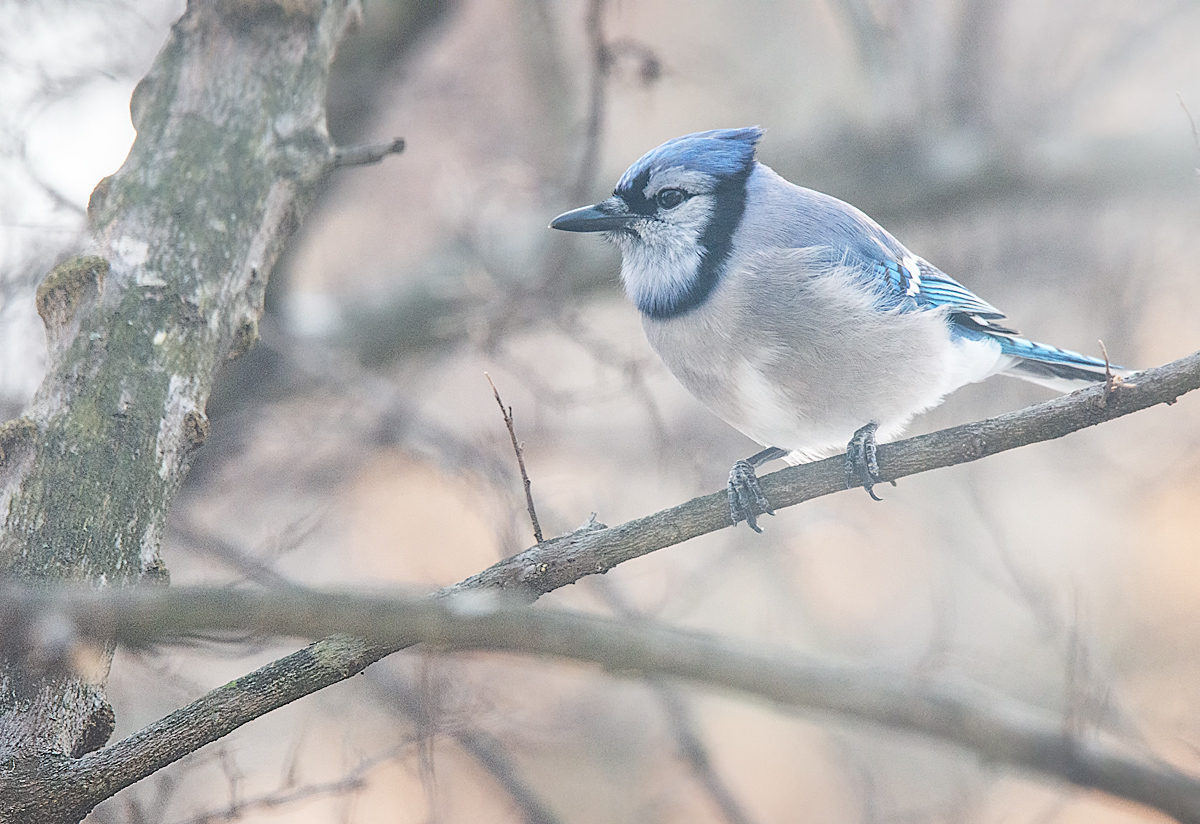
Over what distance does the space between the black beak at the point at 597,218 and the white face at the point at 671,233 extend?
0.14ft

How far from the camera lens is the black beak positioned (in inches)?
109

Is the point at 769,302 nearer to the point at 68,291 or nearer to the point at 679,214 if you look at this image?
the point at 679,214

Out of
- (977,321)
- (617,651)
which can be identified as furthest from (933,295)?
(617,651)

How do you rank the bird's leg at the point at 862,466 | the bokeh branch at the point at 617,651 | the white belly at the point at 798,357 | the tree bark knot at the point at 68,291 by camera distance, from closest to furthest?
the bokeh branch at the point at 617,651, the tree bark knot at the point at 68,291, the bird's leg at the point at 862,466, the white belly at the point at 798,357

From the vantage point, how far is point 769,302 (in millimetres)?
2652

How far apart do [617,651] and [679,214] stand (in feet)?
5.32

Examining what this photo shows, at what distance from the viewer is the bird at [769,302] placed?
8.73 feet

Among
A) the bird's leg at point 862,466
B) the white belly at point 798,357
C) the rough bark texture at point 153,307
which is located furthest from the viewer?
the white belly at point 798,357

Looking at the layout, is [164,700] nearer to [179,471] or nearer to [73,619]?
[179,471]

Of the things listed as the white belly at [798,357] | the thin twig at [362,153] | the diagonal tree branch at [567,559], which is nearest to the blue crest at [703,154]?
the white belly at [798,357]

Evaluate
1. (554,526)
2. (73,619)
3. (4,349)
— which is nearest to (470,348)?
(554,526)

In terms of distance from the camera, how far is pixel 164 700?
2795 millimetres

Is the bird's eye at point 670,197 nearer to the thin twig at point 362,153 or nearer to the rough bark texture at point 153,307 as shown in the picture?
the thin twig at point 362,153

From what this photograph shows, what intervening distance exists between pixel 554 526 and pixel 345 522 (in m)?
1.58
